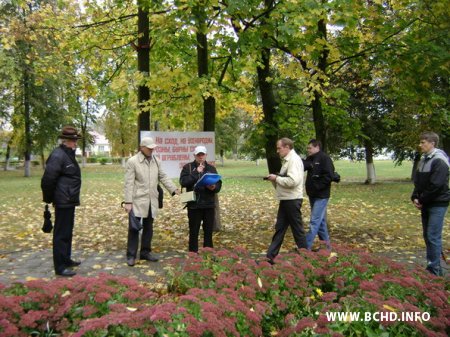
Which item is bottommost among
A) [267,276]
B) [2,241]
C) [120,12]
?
[2,241]

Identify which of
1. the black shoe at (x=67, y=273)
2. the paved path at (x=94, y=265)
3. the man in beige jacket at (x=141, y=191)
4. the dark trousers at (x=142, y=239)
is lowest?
the paved path at (x=94, y=265)

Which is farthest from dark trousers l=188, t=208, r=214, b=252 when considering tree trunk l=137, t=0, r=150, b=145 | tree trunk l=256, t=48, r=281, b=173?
tree trunk l=256, t=48, r=281, b=173

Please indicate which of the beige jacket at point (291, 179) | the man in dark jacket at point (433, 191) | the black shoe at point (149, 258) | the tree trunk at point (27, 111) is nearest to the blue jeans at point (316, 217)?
the beige jacket at point (291, 179)

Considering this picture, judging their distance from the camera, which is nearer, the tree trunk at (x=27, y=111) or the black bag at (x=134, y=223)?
the black bag at (x=134, y=223)

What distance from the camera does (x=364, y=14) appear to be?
25.3ft

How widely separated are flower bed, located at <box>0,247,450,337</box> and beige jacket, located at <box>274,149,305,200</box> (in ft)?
5.80

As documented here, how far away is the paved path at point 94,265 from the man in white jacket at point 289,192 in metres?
1.66

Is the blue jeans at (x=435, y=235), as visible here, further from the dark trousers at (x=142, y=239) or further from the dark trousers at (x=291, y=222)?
the dark trousers at (x=142, y=239)

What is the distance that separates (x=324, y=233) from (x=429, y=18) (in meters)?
4.56

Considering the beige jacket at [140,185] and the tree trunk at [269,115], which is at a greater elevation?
the tree trunk at [269,115]

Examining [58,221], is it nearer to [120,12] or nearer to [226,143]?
[120,12]

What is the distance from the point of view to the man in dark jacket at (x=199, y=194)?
21.4ft

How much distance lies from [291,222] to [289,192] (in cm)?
45

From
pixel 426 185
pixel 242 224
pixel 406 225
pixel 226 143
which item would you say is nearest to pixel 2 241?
pixel 242 224
